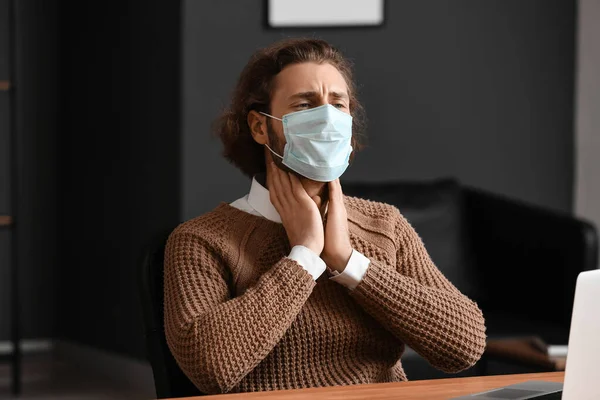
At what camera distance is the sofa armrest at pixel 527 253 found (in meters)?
3.62

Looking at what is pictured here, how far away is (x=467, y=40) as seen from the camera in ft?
13.9

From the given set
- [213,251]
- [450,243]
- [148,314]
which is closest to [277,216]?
[213,251]

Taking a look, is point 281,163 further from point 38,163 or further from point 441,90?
point 38,163

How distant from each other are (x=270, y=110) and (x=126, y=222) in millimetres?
2556

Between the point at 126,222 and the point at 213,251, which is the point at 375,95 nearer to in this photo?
the point at 126,222

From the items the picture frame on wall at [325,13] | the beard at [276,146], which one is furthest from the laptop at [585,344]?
the picture frame on wall at [325,13]

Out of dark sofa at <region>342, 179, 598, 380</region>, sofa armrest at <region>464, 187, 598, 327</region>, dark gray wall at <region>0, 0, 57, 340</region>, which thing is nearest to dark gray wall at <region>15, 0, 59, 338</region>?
dark gray wall at <region>0, 0, 57, 340</region>

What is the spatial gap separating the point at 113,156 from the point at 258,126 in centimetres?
264

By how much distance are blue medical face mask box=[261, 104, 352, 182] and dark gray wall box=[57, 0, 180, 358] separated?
1907 millimetres

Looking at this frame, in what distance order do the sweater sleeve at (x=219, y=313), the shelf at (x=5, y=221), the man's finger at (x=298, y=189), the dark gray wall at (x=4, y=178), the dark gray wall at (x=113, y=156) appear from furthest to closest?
the dark gray wall at (x=4, y=178), the shelf at (x=5, y=221), the dark gray wall at (x=113, y=156), the man's finger at (x=298, y=189), the sweater sleeve at (x=219, y=313)

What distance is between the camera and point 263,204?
1.88 metres

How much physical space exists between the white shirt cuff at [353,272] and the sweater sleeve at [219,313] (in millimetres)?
71

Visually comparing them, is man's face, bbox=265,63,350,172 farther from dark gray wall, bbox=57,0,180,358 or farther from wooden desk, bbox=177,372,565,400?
dark gray wall, bbox=57,0,180,358

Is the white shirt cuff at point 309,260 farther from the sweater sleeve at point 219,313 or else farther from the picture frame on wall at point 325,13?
the picture frame on wall at point 325,13
